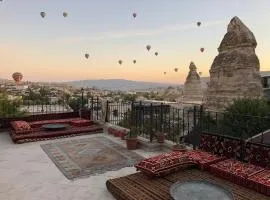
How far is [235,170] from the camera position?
5398 mm

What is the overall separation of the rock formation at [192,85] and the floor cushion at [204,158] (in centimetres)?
2064

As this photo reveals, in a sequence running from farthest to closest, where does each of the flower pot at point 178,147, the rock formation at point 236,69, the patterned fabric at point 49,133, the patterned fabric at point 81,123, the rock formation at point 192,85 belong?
the rock formation at point 192,85 < the rock formation at point 236,69 < the patterned fabric at point 81,123 < the patterned fabric at point 49,133 < the flower pot at point 178,147

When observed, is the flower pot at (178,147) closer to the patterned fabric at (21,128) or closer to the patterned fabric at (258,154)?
the patterned fabric at (258,154)

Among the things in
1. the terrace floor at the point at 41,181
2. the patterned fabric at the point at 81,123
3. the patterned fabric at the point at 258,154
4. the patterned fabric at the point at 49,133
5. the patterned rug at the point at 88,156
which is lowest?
the terrace floor at the point at 41,181

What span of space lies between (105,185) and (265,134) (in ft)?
14.1

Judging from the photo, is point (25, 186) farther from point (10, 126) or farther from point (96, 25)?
point (96, 25)

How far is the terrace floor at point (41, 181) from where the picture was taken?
5336 mm

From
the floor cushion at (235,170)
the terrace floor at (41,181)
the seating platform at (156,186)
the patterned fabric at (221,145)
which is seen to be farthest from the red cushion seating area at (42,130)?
the floor cushion at (235,170)

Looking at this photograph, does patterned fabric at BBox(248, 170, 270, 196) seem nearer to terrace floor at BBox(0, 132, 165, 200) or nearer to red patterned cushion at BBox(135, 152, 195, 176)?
red patterned cushion at BBox(135, 152, 195, 176)

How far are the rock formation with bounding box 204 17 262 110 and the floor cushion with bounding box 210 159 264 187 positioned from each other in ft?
40.7

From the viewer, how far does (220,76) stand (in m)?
18.6

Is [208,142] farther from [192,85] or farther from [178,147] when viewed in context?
[192,85]

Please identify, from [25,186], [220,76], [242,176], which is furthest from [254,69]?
[25,186]

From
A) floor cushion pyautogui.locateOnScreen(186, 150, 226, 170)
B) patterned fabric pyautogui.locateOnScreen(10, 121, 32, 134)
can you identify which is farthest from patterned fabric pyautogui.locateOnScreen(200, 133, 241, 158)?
patterned fabric pyautogui.locateOnScreen(10, 121, 32, 134)
